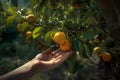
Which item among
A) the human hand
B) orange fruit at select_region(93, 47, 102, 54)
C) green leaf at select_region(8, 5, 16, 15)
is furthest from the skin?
green leaf at select_region(8, 5, 16, 15)

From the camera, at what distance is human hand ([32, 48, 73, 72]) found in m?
1.34

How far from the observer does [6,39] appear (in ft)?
19.8

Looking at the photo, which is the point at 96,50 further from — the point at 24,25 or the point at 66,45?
the point at 24,25

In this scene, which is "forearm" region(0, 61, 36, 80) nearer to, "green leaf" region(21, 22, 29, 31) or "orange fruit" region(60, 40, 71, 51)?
"orange fruit" region(60, 40, 71, 51)

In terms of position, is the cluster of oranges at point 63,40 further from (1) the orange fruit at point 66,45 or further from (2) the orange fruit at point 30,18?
(2) the orange fruit at point 30,18

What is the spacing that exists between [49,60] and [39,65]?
0.34 feet

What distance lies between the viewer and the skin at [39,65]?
1.28 meters

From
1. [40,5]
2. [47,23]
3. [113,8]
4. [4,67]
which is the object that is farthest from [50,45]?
[4,67]

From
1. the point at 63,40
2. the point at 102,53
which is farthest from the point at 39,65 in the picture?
the point at 102,53

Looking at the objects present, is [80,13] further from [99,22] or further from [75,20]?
[99,22]

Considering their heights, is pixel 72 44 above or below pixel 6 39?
below

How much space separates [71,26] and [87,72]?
215 centimetres

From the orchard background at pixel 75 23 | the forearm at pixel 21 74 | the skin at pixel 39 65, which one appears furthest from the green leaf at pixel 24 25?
the forearm at pixel 21 74

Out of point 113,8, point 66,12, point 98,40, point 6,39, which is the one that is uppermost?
point 6,39
